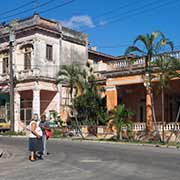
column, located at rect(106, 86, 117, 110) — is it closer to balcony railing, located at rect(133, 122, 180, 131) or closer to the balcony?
balcony railing, located at rect(133, 122, 180, 131)

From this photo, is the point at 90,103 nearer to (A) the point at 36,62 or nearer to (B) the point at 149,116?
(B) the point at 149,116

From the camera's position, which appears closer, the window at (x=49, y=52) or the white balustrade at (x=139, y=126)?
the white balustrade at (x=139, y=126)

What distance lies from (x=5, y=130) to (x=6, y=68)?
6653mm

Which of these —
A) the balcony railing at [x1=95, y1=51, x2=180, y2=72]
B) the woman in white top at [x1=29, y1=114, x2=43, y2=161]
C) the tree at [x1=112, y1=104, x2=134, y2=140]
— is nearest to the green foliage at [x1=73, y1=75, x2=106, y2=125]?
the balcony railing at [x1=95, y1=51, x2=180, y2=72]

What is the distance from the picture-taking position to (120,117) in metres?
30.9

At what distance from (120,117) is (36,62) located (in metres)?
14.3

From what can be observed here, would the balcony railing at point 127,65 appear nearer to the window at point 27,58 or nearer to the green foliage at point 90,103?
the green foliage at point 90,103

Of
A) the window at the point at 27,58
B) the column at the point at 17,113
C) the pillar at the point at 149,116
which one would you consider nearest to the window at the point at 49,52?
the window at the point at 27,58

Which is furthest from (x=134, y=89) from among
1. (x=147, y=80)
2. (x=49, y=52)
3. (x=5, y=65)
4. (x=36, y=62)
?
(x=5, y=65)

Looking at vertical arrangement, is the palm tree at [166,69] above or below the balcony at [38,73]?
below

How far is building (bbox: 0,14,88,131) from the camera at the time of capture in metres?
42.3

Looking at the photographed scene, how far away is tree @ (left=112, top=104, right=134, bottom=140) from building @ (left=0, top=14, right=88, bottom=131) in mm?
13066

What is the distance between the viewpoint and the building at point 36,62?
42344 millimetres

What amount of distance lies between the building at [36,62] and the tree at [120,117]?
1307 cm
